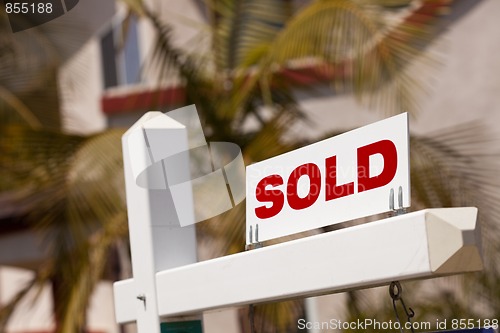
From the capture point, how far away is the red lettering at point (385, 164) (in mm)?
2383

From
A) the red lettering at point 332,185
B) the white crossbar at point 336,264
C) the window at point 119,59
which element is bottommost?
the white crossbar at point 336,264

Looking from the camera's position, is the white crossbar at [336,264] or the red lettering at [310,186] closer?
the white crossbar at [336,264]

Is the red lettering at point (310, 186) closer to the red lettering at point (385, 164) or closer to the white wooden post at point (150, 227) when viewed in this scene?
the red lettering at point (385, 164)

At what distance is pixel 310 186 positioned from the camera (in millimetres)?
2623

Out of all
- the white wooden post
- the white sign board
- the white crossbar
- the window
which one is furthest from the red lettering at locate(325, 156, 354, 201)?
the window

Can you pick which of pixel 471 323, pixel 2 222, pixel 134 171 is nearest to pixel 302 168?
pixel 134 171

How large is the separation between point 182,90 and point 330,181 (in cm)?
522

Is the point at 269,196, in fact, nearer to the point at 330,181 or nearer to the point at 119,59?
the point at 330,181

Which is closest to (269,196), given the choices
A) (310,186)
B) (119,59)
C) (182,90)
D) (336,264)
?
(310,186)

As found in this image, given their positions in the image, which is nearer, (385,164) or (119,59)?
(385,164)

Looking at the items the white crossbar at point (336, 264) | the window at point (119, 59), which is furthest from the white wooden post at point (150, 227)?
the window at point (119, 59)

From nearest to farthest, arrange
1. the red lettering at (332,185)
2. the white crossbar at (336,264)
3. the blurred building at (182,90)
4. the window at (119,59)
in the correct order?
the white crossbar at (336,264) → the red lettering at (332,185) → the blurred building at (182,90) → the window at (119,59)

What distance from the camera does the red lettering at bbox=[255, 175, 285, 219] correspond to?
2.70 m

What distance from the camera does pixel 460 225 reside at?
2.26 metres
